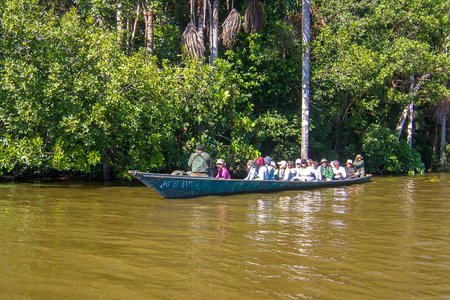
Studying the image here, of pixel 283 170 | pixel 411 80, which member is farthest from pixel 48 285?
pixel 411 80

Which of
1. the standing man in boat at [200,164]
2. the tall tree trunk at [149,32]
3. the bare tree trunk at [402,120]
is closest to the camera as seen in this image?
the standing man in boat at [200,164]

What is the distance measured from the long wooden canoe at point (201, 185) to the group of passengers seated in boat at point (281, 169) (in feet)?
1.76

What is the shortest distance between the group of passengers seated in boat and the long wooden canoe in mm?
537

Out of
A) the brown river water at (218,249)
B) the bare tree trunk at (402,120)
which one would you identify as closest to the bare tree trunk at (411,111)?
the bare tree trunk at (402,120)

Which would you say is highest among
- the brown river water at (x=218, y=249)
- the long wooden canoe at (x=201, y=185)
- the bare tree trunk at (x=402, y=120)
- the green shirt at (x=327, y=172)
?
the bare tree trunk at (x=402, y=120)

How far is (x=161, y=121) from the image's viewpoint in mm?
16734

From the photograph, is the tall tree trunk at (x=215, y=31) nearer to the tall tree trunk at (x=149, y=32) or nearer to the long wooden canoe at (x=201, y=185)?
the tall tree trunk at (x=149, y=32)

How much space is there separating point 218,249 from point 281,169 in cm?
1036

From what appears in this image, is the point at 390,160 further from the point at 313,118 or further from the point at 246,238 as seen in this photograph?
the point at 246,238

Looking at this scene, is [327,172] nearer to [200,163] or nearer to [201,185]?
[200,163]

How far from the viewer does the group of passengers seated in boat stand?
45.1 ft

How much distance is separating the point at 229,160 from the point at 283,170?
261 cm

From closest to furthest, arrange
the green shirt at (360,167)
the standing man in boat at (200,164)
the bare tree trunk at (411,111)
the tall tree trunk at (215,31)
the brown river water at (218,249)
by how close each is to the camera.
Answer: the brown river water at (218,249) < the standing man in boat at (200,164) < the tall tree trunk at (215,31) < the green shirt at (360,167) < the bare tree trunk at (411,111)

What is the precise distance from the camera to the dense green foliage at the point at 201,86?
14.9 metres
